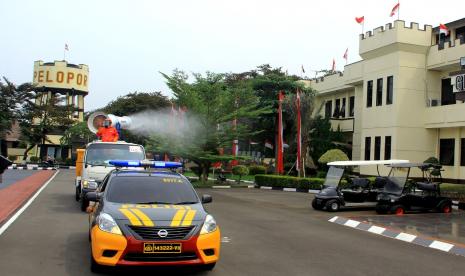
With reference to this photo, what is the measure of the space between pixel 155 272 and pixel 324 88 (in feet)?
116

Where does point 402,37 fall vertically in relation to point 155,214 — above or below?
above

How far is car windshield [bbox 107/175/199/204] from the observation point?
816cm

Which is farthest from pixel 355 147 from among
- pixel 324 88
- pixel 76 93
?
pixel 76 93

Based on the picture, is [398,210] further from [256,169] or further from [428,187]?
[256,169]

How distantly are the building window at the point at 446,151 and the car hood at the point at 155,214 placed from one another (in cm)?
2408

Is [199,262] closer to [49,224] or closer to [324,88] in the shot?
[49,224]

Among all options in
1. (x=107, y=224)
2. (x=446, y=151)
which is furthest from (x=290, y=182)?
(x=107, y=224)

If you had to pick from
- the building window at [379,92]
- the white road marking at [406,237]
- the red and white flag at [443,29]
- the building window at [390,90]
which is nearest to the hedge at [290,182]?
the building window at [390,90]

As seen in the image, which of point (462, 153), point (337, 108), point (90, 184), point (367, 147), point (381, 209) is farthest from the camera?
point (337, 108)

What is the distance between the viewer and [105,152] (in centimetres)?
1636

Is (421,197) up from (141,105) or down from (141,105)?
down

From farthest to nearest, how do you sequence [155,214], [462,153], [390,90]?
[390,90]
[462,153]
[155,214]

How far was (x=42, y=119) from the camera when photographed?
6091 cm

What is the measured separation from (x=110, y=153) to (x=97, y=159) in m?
0.49
